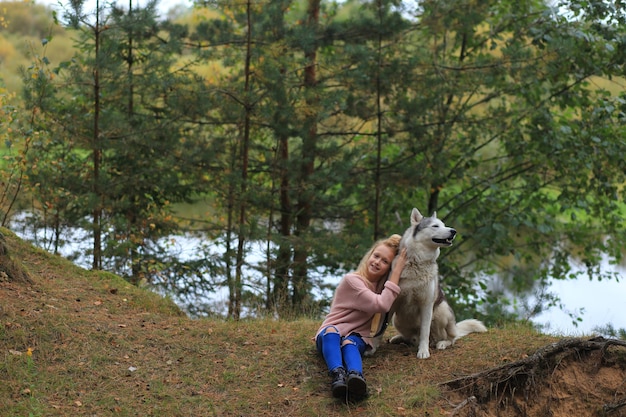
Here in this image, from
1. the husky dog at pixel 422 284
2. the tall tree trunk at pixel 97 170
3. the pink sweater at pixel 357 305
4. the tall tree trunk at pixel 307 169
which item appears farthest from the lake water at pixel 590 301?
the tall tree trunk at pixel 97 170

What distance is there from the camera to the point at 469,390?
5.91 meters

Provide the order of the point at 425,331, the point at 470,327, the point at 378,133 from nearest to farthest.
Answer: the point at 425,331, the point at 470,327, the point at 378,133

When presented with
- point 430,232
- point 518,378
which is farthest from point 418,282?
point 518,378

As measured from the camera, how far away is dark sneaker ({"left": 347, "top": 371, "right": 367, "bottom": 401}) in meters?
5.53

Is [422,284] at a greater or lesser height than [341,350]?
greater

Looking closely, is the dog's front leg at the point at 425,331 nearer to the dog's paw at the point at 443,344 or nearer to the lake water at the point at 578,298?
the dog's paw at the point at 443,344

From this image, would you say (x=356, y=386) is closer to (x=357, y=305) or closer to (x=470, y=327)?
(x=357, y=305)

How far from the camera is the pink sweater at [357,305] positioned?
617cm

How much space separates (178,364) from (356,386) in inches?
73.3

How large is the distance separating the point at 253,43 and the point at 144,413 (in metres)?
8.40

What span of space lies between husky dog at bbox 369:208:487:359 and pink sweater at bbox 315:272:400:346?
26 cm

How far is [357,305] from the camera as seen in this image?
20.5ft

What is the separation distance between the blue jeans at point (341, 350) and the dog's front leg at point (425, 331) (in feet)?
2.01

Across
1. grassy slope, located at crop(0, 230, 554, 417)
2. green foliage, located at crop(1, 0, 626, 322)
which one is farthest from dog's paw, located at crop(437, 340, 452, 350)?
green foliage, located at crop(1, 0, 626, 322)
